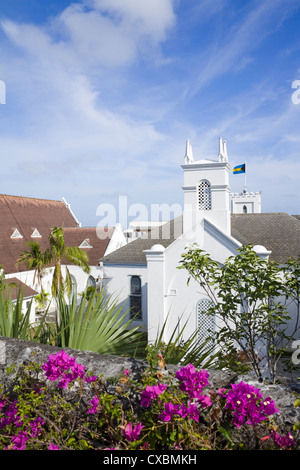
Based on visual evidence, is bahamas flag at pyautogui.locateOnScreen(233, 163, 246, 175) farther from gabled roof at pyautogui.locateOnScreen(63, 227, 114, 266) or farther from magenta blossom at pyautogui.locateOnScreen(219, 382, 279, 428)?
magenta blossom at pyautogui.locateOnScreen(219, 382, 279, 428)

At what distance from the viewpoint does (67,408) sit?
2.43 m

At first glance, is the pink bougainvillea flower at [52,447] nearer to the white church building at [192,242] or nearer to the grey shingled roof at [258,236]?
the white church building at [192,242]

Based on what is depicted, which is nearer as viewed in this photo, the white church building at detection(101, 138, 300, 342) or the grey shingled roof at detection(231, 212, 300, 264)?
the white church building at detection(101, 138, 300, 342)

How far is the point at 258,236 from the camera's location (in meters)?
18.4

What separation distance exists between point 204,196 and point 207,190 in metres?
0.32

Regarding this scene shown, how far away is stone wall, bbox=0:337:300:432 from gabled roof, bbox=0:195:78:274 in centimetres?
2083

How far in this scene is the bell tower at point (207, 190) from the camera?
14734 millimetres

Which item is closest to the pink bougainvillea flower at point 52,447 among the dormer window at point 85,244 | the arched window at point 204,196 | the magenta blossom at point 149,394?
the magenta blossom at point 149,394

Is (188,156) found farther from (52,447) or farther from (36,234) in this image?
(36,234)

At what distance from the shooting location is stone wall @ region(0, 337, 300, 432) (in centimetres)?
225

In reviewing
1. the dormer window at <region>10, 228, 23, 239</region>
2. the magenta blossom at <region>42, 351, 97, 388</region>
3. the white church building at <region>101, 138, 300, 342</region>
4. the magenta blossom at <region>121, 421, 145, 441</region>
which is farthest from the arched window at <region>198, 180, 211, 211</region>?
the dormer window at <region>10, 228, 23, 239</region>

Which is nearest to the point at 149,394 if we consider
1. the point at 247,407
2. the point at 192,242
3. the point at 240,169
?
the point at 247,407

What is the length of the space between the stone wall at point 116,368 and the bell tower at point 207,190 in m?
11.8

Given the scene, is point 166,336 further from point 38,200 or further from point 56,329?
point 38,200
